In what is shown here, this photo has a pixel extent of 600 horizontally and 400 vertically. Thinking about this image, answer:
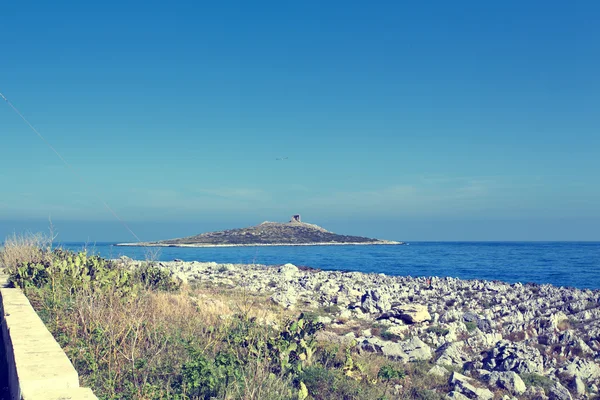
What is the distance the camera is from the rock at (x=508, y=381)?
741 centimetres

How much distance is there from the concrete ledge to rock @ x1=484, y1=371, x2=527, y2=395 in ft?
20.0

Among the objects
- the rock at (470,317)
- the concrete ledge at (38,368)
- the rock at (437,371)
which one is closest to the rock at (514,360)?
the rock at (437,371)

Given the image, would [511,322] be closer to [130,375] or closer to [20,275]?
[130,375]

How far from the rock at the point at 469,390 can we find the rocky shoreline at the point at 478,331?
1cm

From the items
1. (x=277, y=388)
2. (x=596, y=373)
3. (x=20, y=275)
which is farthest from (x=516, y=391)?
(x=20, y=275)

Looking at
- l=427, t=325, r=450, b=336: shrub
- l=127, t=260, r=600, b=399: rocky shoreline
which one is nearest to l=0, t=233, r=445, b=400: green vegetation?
l=127, t=260, r=600, b=399: rocky shoreline

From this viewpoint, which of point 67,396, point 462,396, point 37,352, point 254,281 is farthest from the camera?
point 254,281

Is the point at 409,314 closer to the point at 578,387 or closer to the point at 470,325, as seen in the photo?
the point at 470,325

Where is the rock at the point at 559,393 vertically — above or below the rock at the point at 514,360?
below

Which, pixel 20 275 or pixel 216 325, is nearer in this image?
pixel 216 325

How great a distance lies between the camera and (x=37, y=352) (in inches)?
191

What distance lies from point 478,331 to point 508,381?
12.0 feet

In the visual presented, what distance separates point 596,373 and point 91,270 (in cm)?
964

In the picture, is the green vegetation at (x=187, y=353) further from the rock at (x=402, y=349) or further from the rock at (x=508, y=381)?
the rock at (x=508, y=381)
